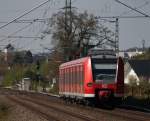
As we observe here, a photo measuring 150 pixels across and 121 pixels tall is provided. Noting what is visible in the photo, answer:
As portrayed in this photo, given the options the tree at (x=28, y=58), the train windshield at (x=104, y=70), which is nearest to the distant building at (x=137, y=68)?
the train windshield at (x=104, y=70)

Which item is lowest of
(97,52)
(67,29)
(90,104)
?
(90,104)

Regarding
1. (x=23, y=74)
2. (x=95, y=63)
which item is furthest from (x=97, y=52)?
(x=23, y=74)

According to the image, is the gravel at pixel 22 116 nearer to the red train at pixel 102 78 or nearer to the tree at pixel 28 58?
the red train at pixel 102 78

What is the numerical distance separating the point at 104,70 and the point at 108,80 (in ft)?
1.96

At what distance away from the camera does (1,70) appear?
194 metres

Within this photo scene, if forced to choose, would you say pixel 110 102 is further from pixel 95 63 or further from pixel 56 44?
pixel 56 44

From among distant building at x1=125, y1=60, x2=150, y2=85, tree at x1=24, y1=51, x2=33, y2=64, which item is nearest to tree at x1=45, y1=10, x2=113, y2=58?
distant building at x1=125, y1=60, x2=150, y2=85

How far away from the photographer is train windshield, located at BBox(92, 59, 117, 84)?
36.5 m

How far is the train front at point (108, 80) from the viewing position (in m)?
36.3

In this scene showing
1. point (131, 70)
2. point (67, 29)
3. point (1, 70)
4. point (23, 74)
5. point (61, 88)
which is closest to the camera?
point (61, 88)

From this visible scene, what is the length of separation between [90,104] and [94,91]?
7.73ft

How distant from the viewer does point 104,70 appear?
3656 cm

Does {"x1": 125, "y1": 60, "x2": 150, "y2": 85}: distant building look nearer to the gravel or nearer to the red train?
the red train

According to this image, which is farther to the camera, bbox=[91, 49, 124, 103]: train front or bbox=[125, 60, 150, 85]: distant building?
bbox=[125, 60, 150, 85]: distant building
